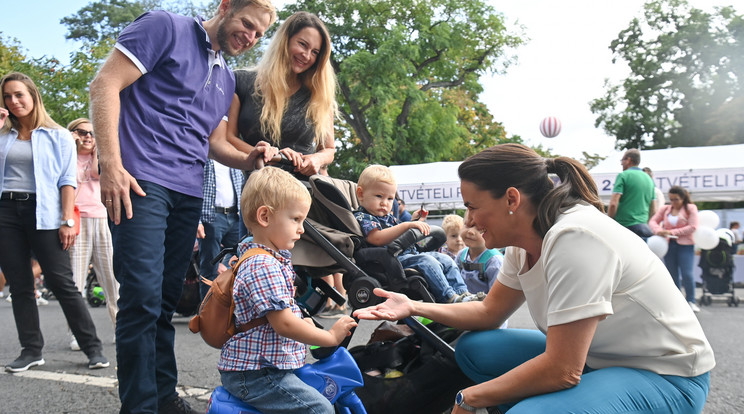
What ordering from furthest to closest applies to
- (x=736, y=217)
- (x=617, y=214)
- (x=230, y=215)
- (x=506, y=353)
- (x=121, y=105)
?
(x=736, y=217) → (x=617, y=214) → (x=230, y=215) → (x=121, y=105) → (x=506, y=353)

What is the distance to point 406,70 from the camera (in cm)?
2491

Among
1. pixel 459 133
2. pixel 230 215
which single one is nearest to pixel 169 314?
pixel 230 215

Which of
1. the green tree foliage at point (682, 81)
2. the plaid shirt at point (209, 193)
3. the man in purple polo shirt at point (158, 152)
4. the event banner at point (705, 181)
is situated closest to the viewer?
the man in purple polo shirt at point (158, 152)

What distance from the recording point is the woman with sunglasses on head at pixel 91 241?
478cm

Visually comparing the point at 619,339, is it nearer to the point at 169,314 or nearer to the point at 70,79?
the point at 169,314

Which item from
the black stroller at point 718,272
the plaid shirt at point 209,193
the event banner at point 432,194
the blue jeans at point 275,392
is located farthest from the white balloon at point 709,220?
the blue jeans at point 275,392

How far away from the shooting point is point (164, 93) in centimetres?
260

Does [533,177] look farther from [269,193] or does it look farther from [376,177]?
[376,177]

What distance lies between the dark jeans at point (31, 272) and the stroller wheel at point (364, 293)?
2.46 m

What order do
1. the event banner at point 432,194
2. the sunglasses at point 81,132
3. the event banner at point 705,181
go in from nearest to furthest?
1. the sunglasses at point 81,132
2. the event banner at point 705,181
3. the event banner at point 432,194

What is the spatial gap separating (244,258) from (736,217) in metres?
13.7

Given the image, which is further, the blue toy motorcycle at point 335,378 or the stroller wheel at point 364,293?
the stroller wheel at point 364,293

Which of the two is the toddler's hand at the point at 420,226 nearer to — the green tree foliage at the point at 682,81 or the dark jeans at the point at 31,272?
the dark jeans at the point at 31,272

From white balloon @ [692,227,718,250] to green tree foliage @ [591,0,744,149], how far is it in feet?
79.7
